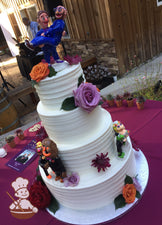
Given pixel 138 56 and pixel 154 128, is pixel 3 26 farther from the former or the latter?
pixel 154 128

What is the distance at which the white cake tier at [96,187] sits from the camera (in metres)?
1.82

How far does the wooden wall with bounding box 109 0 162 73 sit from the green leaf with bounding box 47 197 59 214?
3.96 meters

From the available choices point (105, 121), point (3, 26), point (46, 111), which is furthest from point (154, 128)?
point (3, 26)

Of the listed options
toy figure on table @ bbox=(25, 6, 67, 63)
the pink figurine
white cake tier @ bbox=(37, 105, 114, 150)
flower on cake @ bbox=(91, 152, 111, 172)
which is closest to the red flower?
white cake tier @ bbox=(37, 105, 114, 150)

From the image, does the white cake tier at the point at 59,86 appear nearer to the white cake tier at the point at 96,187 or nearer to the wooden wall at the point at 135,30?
the white cake tier at the point at 96,187

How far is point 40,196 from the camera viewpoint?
6.77ft

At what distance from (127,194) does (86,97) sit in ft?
3.56

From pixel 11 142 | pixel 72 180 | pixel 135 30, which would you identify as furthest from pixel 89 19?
pixel 72 180

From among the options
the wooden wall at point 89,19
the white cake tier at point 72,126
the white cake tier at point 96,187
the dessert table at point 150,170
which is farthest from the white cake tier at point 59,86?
the wooden wall at point 89,19

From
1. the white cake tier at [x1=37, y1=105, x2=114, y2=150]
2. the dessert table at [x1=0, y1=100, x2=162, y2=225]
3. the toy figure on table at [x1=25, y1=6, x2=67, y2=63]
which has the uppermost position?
the toy figure on table at [x1=25, y1=6, x2=67, y2=63]

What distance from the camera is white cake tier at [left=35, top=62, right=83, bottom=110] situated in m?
1.66

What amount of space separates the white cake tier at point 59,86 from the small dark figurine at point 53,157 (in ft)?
1.08

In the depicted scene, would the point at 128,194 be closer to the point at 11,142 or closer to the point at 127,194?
the point at 127,194

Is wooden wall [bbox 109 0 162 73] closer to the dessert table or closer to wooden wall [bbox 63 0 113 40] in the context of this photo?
wooden wall [bbox 63 0 113 40]
